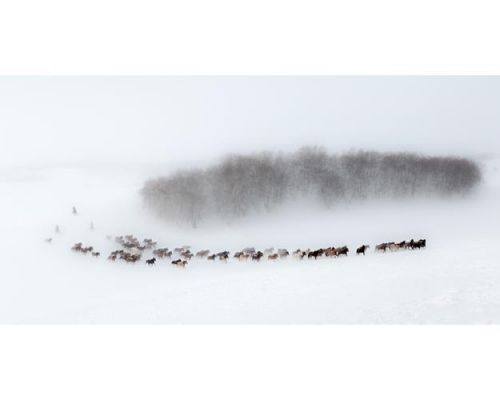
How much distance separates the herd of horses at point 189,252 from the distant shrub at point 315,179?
0.39m

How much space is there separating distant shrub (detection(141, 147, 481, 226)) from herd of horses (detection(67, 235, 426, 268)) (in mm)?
389

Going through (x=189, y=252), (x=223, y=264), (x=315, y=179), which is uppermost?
(x=315, y=179)

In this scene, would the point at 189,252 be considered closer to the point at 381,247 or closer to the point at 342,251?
the point at 342,251

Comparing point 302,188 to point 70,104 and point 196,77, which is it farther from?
point 70,104

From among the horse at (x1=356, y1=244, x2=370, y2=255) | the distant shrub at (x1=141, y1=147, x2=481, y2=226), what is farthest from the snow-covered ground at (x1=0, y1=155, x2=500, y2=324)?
the distant shrub at (x1=141, y1=147, x2=481, y2=226)

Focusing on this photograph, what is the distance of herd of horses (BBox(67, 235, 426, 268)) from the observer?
18.6 feet

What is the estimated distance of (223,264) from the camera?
566cm

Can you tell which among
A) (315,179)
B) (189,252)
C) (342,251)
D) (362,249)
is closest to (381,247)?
(362,249)

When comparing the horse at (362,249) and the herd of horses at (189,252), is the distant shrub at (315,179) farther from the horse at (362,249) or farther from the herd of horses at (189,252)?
the horse at (362,249)

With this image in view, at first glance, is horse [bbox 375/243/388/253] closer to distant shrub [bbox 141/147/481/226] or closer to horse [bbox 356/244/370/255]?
horse [bbox 356/244/370/255]

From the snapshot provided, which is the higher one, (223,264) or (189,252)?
(189,252)

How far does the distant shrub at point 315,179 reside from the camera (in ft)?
18.7

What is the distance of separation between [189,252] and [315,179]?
63.8 inches

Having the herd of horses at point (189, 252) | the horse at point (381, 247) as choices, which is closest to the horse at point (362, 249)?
the herd of horses at point (189, 252)
